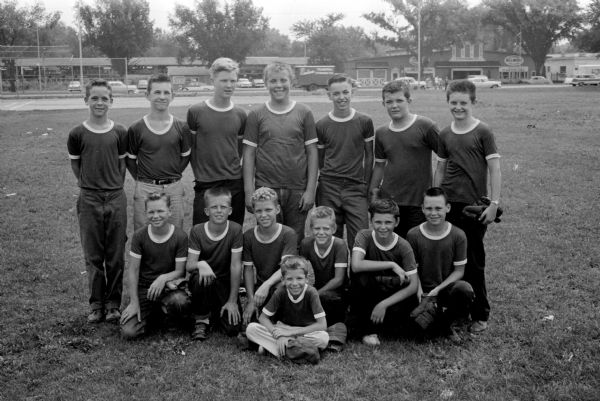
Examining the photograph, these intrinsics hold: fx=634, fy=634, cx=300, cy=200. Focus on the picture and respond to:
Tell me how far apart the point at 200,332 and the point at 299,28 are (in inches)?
3406

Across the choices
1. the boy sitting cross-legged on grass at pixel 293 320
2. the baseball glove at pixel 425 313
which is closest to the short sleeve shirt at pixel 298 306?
the boy sitting cross-legged on grass at pixel 293 320

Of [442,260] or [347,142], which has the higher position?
[347,142]

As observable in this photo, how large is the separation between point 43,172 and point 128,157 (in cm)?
771

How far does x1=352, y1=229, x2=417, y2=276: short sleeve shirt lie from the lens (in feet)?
15.6

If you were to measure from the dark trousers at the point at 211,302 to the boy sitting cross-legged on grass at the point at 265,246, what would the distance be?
16cm

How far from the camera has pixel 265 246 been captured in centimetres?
496

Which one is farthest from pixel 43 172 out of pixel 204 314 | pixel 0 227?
pixel 204 314

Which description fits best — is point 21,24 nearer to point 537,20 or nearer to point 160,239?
point 537,20

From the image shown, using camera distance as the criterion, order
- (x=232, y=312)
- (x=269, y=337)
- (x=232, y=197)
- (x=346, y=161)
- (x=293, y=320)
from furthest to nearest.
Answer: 1. (x=232, y=197)
2. (x=346, y=161)
3. (x=232, y=312)
4. (x=293, y=320)
5. (x=269, y=337)

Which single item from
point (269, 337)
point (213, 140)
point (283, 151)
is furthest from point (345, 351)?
point (213, 140)

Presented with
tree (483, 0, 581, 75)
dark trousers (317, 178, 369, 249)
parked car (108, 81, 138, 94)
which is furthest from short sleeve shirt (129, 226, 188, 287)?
tree (483, 0, 581, 75)

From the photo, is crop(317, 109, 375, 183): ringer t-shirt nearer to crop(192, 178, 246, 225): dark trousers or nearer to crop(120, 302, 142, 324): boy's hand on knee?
crop(192, 178, 246, 225): dark trousers

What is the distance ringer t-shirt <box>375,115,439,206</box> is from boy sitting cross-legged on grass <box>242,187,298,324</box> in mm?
996

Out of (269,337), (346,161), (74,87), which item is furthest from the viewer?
(74,87)
